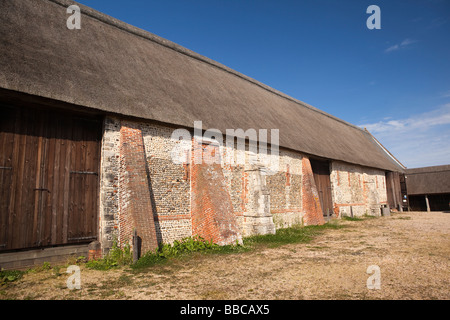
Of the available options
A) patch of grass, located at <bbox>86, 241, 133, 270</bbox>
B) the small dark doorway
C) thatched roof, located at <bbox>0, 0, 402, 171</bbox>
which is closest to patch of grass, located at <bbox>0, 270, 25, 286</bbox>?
patch of grass, located at <bbox>86, 241, 133, 270</bbox>

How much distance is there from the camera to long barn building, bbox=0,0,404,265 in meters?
6.78

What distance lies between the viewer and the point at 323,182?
17.7 metres

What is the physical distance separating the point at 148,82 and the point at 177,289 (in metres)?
7.14

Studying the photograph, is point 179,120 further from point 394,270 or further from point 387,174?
point 387,174

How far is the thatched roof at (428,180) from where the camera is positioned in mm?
27625

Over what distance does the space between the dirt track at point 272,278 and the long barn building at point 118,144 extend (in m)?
1.43

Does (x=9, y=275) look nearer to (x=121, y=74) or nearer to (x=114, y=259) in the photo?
(x=114, y=259)

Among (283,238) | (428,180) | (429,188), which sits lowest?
(283,238)

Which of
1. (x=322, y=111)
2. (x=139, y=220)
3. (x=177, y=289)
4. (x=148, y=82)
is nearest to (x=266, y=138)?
(x=148, y=82)

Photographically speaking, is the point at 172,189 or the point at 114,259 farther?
the point at 172,189

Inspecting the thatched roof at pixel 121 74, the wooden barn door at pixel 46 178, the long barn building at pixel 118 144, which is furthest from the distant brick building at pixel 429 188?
the wooden barn door at pixel 46 178

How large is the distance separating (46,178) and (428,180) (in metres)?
33.6

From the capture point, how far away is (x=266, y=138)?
12.8 m

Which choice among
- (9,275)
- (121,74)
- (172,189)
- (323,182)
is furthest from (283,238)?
(9,275)
